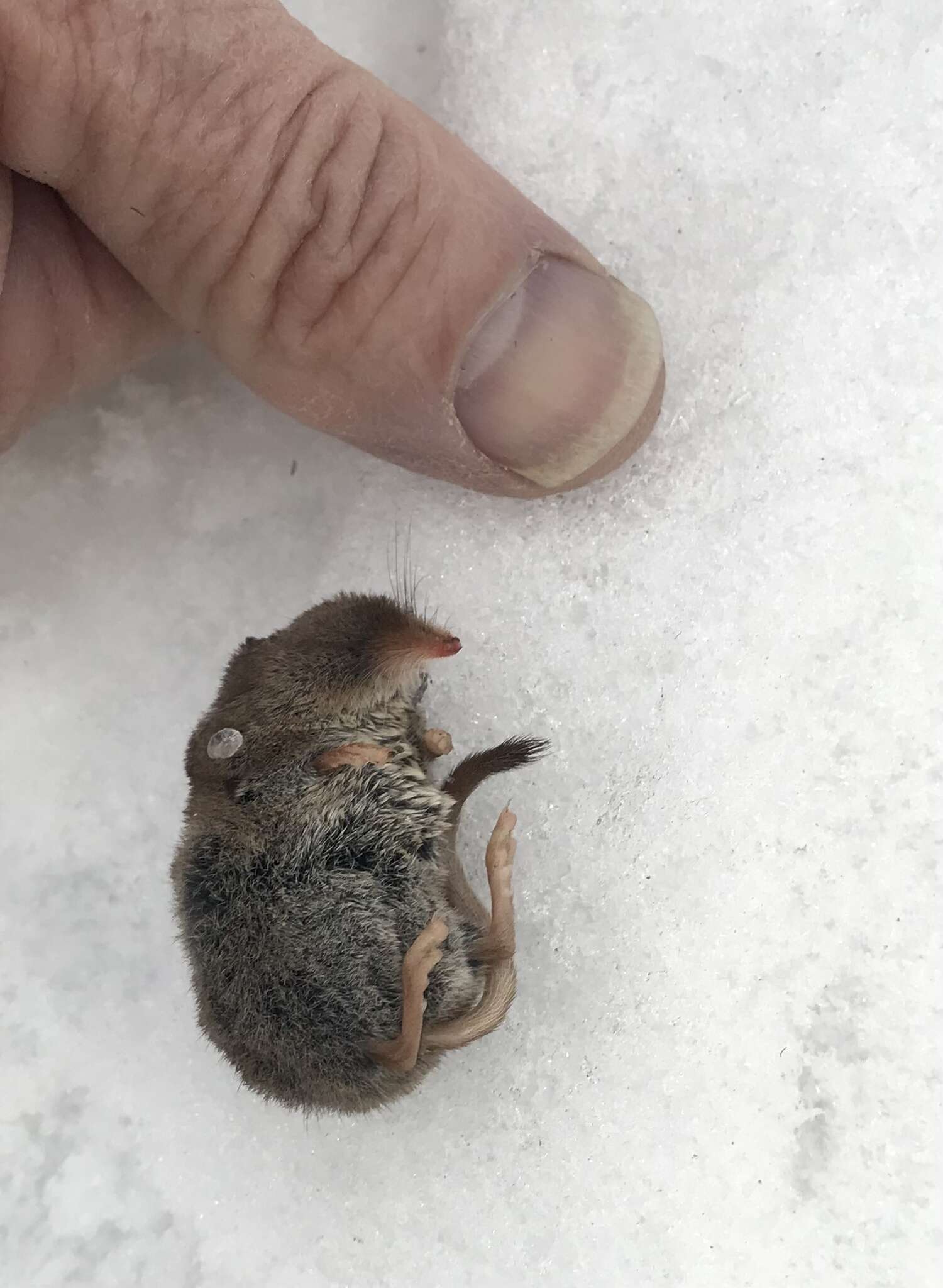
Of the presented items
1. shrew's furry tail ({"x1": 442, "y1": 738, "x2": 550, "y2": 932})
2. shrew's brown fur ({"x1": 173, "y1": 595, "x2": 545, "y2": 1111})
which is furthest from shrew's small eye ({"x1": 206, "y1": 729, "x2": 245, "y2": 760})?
shrew's furry tail ({"x1": 442, "y1": 738, "x2": 550, "y2": 932})

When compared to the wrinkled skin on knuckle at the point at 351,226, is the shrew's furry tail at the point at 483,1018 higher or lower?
lower

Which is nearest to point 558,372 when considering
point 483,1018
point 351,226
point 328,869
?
point 351,226

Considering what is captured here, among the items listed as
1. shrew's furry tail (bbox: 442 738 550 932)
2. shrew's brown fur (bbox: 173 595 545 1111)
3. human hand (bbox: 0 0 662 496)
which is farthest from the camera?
shrew's furry tail (bbox: 442 738 550 932)

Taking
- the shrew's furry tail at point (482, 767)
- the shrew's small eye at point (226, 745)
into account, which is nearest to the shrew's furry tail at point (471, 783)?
the shrew's furry tail at point (482, 767)

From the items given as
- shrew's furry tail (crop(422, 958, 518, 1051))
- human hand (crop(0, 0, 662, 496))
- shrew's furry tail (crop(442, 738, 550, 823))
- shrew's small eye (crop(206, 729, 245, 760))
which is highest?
human hand (crop(0, 0, 662, 496))

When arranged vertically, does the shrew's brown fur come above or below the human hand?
below

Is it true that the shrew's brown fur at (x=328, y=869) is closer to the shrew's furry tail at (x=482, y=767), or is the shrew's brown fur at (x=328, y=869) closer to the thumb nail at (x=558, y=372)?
the shrew's furry tail at (x=482, y=767)

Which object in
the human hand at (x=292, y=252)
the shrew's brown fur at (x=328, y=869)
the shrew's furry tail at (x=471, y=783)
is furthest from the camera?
the shrew's furry tail at (x=471, y=783)

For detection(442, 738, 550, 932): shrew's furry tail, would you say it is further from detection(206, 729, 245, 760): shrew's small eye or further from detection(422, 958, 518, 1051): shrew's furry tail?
detection(206, 729, 245, 760): shrew's small eye
